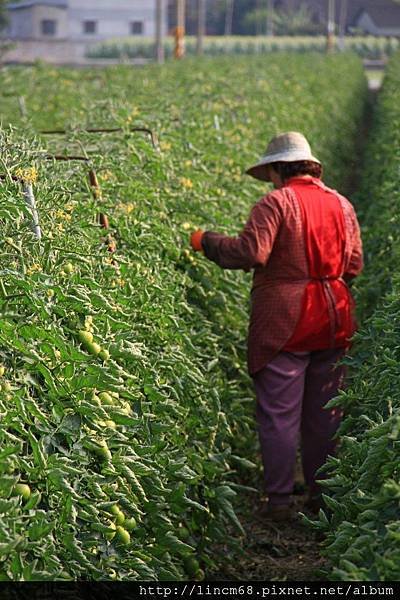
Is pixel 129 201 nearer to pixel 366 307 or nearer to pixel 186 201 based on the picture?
pixel 186 201

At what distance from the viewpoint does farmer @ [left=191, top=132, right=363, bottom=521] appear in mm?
5969

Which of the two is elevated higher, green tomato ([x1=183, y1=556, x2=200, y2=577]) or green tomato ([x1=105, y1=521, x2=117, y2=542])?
green tomato ([x1=105, y1=521, x2=117, y2=542])

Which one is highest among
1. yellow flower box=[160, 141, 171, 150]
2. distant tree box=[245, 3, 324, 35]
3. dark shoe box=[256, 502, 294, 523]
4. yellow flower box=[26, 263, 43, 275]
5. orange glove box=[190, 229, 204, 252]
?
yellow flower box=[26, 263, 43, 275]

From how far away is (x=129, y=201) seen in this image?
5.34 metres

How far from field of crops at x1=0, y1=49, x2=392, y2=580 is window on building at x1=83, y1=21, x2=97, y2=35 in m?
61.5

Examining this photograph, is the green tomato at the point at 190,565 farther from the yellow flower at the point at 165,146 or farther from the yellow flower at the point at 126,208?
the yellow flower at the point at 165,146

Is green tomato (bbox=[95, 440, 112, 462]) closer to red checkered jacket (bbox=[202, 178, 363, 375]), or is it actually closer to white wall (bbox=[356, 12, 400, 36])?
red checkered jacket (bbox=[202, 178, 363, 375])

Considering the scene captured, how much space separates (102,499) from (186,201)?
107 inches

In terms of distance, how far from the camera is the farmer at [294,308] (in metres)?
5.97

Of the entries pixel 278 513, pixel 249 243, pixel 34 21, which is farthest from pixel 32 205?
pixel 34 21

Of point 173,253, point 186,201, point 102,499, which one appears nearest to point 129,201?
point 173,253

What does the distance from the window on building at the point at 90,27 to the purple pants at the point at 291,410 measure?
6304 cm

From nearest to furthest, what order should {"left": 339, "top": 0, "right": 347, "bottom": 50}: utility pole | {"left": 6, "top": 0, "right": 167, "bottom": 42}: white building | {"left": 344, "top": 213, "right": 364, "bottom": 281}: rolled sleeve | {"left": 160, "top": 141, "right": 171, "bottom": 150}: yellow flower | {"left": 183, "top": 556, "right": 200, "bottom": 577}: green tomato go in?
{"left": 183, "top": 556, "right": 200, "bottom": 577}: green tomato < {"left": 344, "top": 213, "right": 364, "bottom": 281}: rolled sleeve < {"left": 160, "top": 141, "right": 171, "bottom": 150}: yellow flower < {"left": 339, "top": 0, "right": 347, "bottom": 50}: utility pole < {"left": 6, "top": 0, "right": 167, "bottom": 42}: white building

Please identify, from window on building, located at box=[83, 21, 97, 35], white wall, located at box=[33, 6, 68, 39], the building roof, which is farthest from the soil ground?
window on building, located at box=[83, 21, 97, 35]
